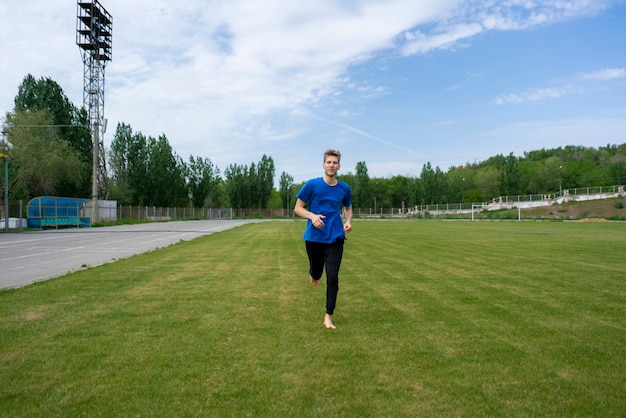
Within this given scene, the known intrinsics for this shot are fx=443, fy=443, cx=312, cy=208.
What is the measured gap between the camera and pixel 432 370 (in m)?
3.62

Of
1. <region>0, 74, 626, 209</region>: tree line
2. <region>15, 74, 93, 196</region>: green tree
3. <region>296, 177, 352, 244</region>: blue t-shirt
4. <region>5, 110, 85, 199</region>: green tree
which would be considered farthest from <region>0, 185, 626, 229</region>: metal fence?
<region>296, 177, 352, 244</region>: blue t-shirt

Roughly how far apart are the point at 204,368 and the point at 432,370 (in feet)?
6.14

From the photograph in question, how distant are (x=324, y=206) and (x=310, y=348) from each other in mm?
1849

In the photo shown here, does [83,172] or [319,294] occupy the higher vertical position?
[83,172]

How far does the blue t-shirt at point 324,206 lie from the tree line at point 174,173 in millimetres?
38949

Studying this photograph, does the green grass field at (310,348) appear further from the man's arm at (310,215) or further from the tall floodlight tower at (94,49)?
the tall floodlight tower at (94,49)

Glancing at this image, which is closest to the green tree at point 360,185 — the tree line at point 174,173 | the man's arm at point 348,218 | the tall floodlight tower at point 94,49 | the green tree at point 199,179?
the tree line at point 174,173

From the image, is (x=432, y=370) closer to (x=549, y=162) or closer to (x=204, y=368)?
(x=204, y=368)

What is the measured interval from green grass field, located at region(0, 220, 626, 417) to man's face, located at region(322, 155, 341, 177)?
5.89 feet

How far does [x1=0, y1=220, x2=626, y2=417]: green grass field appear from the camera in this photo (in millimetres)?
3025

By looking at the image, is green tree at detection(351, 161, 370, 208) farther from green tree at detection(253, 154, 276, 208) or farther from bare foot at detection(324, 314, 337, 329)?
bare foot at detection(324, 314, 337, 329)

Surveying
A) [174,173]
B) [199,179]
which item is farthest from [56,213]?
[199,179]

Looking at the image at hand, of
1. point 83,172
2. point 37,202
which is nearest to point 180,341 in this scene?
point 37,202

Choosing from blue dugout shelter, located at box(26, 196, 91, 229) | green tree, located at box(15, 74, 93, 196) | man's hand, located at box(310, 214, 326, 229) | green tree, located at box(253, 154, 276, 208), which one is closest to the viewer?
man's hand, located at box(310, 214, 326, 229)
